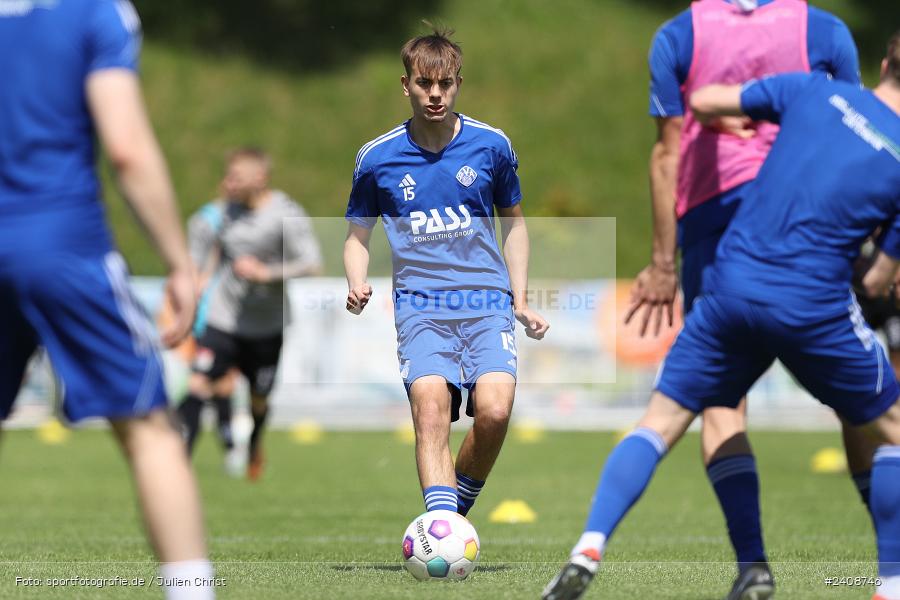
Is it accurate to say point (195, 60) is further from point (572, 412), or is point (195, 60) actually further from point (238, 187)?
point (238, 187)

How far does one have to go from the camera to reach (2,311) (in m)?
3.59

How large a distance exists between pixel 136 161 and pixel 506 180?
2.72 metres

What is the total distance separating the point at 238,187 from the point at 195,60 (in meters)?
21.3

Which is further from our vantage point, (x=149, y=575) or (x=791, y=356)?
(x=149, y=575)

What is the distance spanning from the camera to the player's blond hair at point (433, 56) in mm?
5742

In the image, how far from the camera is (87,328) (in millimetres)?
3512

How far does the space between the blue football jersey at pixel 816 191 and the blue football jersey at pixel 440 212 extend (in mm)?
1786

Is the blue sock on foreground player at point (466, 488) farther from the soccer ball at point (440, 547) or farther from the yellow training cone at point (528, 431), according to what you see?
the yellow training cone at point (528, 431)

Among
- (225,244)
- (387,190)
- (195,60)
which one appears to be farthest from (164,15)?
(387,190)

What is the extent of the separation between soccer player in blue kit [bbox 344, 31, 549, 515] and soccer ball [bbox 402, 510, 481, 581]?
0.38 m

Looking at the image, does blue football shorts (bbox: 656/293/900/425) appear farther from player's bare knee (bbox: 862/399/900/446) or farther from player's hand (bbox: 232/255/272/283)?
player's hand (bbox: 232/255/272/283)

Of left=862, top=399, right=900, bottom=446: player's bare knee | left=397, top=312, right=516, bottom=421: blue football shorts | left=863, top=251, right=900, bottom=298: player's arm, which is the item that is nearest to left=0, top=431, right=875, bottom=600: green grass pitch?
left=862, top=399, right=900, bottom=446: player's bare knee

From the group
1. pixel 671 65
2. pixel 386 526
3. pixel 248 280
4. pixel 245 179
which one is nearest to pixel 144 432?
pixel 671 65

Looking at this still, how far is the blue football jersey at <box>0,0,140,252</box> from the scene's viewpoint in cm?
353
